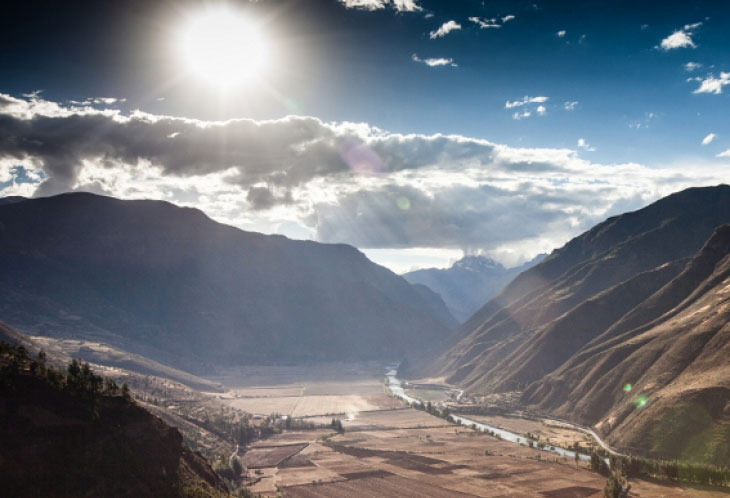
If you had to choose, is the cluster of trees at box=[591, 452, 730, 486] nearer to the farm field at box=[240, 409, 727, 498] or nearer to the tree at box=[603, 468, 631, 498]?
the tree at box=[603, 468, 631, 498]

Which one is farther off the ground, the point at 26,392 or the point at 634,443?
the point at 26,392

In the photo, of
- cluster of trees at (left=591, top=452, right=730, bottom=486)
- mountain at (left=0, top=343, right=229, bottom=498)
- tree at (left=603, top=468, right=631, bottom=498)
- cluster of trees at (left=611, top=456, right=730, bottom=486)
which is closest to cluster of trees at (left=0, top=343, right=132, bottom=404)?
mountain at (left=0, top=343, right=229, bottom=498)

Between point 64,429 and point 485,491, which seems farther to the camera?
point 485,491

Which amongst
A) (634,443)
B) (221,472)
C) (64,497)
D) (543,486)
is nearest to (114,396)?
(64,497)

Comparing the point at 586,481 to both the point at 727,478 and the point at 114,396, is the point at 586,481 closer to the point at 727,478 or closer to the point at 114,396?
the point at 727,478

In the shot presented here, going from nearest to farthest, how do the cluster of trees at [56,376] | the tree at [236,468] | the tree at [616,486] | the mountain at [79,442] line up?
the mountain at [79,442]
the cluster of trees at [56,376]
the tree at [616,486]
the tree at [236,468]

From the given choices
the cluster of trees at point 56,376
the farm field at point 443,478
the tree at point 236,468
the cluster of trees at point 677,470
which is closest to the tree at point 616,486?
the farm field at point 443,478

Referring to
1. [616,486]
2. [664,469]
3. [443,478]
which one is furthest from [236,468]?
[664,469]

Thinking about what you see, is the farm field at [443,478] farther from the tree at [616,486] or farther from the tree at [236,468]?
the tree at [236,468]
